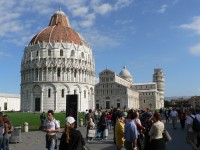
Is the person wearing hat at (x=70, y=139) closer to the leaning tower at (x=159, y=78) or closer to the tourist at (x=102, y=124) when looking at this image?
the tourist at (x=102, y=124)

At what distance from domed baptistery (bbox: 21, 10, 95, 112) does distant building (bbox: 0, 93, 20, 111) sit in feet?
160

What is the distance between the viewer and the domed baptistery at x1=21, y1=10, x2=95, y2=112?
249 ft

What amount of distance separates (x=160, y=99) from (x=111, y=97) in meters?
46.3

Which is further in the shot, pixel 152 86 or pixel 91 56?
pixel 152 86

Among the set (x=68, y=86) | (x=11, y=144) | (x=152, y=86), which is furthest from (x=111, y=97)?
(x=11, y=144)

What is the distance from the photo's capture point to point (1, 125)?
1134 centimetres

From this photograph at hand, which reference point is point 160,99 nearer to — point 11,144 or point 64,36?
point 64,36

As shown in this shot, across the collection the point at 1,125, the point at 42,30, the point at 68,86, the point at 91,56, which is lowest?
the point at 1,125

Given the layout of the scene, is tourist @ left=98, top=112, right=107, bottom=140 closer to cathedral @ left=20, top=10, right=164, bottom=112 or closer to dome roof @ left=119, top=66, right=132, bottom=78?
cathedral @ left=20, top=10, right=164, bottom=112

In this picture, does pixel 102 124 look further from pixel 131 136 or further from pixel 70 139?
pixel 70 139

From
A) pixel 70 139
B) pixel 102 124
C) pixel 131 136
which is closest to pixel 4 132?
pixel 131 136

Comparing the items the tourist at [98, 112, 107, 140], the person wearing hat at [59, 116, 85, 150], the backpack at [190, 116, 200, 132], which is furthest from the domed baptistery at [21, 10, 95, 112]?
the person wearing hat at [59, 116, 85, 150]

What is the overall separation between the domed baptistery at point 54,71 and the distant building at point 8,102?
48655mm

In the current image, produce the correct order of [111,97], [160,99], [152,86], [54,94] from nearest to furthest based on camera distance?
[54,94] → [111,97] → [152,86] → [160,99]
